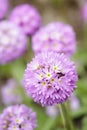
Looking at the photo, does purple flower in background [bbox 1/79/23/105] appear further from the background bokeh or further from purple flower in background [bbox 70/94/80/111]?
purple flower in background [bbox 70/94/80/111]

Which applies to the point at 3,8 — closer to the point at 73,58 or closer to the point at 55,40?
the point at 73,58

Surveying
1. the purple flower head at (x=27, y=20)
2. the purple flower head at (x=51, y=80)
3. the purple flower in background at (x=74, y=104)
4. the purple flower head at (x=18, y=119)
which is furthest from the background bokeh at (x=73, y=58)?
the purple flower head at (x=51, y=80)

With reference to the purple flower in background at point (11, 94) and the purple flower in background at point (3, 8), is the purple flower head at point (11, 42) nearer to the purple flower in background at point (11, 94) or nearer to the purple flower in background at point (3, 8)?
the purple flower in background at point (3, 8)

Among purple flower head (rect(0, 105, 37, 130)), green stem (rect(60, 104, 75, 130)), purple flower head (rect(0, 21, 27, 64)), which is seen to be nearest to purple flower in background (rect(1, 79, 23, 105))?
purple flower head (rect(0, 21, 27, 64))

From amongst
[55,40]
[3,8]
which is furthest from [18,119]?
[3,8]

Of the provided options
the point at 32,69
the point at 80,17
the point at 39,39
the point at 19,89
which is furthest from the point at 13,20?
the point at 80,17

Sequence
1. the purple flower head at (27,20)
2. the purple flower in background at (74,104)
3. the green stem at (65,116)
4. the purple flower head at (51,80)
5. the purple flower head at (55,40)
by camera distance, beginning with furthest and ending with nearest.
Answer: the purple flower in background at (74,104)
the purple flower head at (27,20)
the purple flower head at (55,40)
the green stem at (65,116)
the purple flower head at (51,80)
